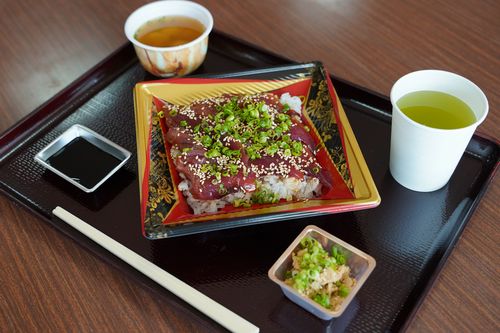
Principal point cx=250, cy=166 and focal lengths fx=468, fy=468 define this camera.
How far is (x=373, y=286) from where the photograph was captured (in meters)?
1.35

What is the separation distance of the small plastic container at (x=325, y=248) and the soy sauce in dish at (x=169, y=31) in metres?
1.05

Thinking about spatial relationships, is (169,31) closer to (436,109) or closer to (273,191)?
(273,191)

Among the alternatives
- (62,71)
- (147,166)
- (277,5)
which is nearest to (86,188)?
(147,166)

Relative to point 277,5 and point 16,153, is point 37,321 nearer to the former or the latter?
point 16,153

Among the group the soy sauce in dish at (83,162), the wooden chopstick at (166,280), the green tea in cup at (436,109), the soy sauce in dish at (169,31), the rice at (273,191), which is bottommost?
the wooden chopstick at (166,280)

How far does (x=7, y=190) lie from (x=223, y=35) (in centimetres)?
108

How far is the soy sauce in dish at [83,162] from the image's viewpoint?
1599 millimetres

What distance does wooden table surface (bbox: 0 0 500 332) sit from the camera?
4.34ft

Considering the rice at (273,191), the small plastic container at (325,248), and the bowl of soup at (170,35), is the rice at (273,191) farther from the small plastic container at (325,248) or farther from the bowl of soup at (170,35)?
the bowl of soup at (170,35)

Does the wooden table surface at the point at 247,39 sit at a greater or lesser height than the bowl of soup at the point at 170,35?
lesser

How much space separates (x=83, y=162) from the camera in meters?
1.65

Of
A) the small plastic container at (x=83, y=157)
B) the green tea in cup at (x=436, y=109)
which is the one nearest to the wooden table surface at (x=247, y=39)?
the small plastic container at (x=83, y=157)

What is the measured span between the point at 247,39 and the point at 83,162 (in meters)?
0.96

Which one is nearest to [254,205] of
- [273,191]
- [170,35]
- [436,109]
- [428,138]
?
[273,191]
